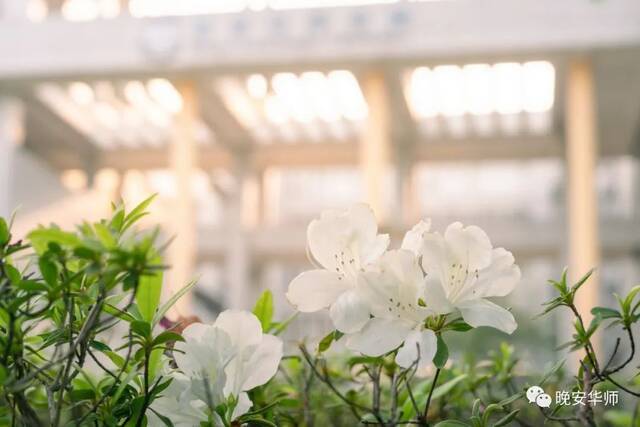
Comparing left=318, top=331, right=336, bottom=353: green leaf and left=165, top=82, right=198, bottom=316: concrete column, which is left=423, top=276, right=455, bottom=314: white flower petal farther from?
left=165, top=82, right=198, bottom=316: concrete column

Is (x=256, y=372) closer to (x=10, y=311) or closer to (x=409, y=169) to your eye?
(x=10, y=311)

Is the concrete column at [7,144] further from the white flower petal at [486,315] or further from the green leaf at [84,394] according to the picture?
the white flower petal at [486,315]

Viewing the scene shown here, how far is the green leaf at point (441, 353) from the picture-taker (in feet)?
1.99

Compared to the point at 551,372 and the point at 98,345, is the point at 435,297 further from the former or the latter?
the point at 98,345

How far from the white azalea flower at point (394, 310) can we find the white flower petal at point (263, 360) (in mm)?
54

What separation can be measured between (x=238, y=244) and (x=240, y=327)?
13718 mm

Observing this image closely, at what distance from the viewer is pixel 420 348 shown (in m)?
0.60

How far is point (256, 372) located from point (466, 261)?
0.18 metres

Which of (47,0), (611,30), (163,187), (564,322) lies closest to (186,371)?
(611,30)

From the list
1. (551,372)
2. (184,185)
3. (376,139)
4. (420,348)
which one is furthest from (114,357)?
(184,185)

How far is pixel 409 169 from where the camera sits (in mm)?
13711

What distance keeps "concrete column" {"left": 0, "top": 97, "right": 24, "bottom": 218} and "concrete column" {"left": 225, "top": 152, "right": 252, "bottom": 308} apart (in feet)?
12.8

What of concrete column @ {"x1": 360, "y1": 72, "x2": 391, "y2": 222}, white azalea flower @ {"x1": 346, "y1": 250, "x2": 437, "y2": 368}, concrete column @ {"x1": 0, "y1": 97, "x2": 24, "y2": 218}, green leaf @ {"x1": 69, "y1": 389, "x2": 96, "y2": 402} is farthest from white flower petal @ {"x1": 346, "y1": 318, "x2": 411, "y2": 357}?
concrete column @ {"x1": 0, "y1": 97, "x2": 24, "y2": 218}

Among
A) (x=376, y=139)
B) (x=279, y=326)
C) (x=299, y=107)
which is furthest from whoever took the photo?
(x=299, y=107)
